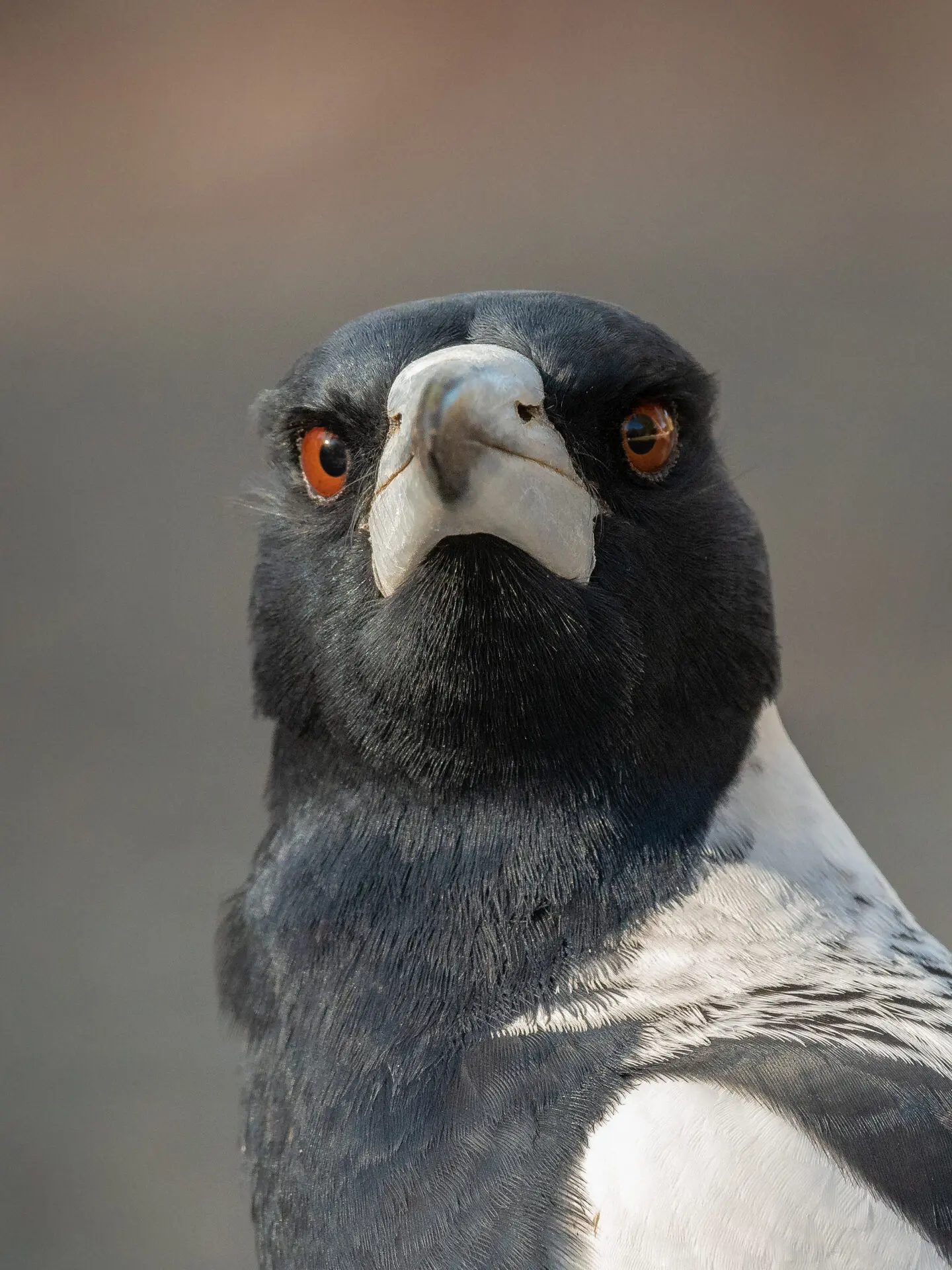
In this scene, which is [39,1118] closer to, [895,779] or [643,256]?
[895,779]

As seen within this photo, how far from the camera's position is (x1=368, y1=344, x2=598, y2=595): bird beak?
2.91 feet

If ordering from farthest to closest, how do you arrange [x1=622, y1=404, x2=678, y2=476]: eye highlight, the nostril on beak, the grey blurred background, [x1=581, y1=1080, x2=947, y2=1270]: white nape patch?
the grey blurred background
[x1=622, y1=404, x2=678, y2=476]: eye highlight
the nostril on beak
[x1=581, y1=1080, x2=947, y2=1270]: white nape patch

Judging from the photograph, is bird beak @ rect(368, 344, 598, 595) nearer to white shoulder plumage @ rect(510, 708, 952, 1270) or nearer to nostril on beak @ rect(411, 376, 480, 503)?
nostril on beak @ rect(411, 376, 480, 503)

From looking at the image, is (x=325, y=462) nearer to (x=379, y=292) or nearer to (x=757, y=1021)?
(x=757, y=1021)

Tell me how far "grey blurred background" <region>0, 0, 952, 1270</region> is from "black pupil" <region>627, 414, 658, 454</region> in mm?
1803

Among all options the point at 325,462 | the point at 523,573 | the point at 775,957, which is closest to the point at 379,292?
the point at 325,462

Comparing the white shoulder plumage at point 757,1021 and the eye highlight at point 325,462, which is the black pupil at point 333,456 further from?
the white shoulder plumage at point 757,1021

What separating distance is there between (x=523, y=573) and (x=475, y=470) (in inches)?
4.6

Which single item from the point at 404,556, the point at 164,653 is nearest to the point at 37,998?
the point at 164,653

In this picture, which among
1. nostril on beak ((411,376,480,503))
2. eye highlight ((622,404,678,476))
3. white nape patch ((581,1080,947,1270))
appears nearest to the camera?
white nape patch ((581,1080,947,1270))

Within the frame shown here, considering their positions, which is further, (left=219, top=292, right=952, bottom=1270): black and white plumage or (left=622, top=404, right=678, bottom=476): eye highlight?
(left=622, top=404, right=678, bottom=476): eye highlight

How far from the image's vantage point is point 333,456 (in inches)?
42.5

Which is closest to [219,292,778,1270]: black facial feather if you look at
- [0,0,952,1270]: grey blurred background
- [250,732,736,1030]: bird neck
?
[250,732,736,1030]: bird neck

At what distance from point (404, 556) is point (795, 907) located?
14.0 inches
